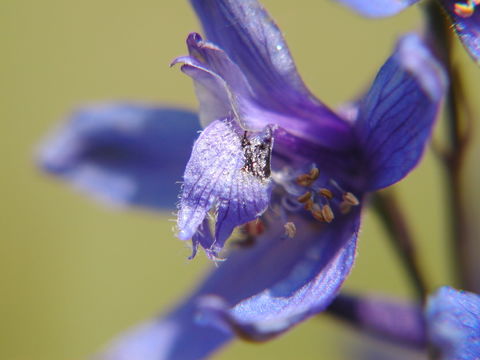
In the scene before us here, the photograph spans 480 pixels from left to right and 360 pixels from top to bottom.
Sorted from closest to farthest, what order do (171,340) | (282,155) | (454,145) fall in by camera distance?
(282,155) → (454,145) → (171,340)

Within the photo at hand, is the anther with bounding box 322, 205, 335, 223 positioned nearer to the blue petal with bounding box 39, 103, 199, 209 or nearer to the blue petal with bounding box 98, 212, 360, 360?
the blue petal with bounding box 98, 212, 360, 360

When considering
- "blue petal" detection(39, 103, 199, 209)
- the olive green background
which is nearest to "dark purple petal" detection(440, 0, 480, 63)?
"blue petal" detection(39, 103, 199, 209)

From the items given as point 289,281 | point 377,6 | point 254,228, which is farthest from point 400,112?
point 254,228

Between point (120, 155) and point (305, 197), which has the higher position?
point (120, 155)

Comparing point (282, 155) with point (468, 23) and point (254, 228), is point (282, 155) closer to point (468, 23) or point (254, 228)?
point (254, 228)

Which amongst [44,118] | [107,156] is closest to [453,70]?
[107,156]

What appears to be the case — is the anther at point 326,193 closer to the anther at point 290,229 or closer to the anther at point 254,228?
the anther at point 290,229

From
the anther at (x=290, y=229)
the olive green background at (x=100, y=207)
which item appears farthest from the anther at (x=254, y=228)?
the olive green background at (x=100, y=207)

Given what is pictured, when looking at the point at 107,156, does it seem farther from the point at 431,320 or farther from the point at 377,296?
the point at 431,320
